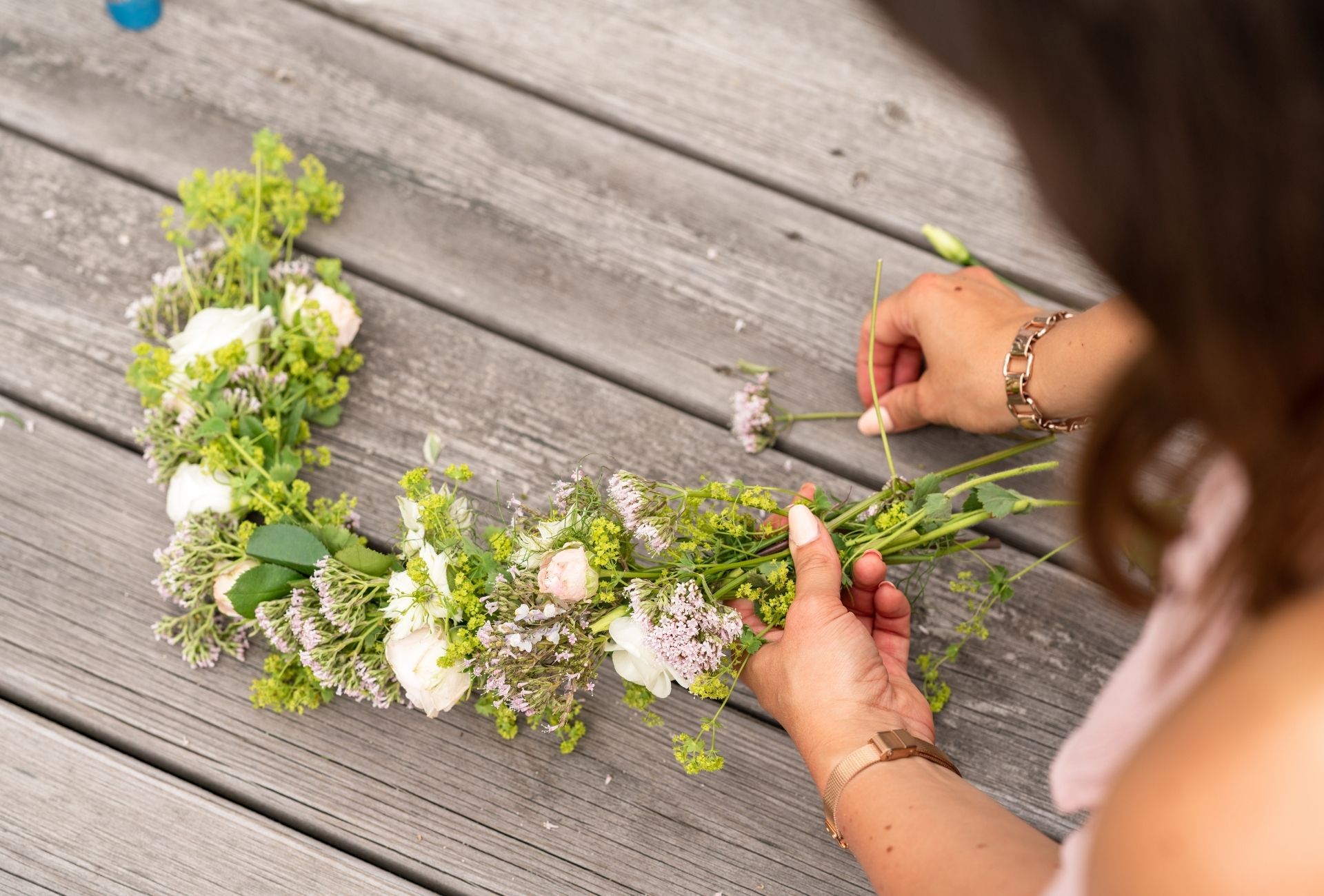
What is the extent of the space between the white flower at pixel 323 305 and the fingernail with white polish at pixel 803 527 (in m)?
0.62

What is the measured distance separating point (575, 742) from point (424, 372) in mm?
537

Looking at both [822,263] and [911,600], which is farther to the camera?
[822,263]

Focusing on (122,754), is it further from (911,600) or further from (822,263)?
(822,263)

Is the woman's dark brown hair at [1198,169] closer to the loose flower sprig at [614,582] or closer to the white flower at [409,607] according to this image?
the loose flower sprig at [614,582]

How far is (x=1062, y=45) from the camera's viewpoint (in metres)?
0.41

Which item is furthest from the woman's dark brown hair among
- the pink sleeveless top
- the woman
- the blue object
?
the blue object

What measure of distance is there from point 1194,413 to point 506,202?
107cm

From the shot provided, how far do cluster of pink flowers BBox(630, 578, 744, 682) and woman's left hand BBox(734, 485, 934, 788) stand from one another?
8 centimetres

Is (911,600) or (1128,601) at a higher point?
(1128,601)

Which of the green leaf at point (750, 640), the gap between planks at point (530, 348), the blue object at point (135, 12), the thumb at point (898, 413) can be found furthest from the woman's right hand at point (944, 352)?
the blue object at point (135, 12)

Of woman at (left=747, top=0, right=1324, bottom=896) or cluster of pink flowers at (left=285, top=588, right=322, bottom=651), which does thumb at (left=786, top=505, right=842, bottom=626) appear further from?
cluster of pink flowers at (left=285, top=588, right=322, bottom=651)

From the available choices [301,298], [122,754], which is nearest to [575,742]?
[122,754]

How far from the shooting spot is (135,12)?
1.36 m

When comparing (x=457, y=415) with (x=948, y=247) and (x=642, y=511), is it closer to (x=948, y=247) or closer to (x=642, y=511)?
(x=642, y=511)
